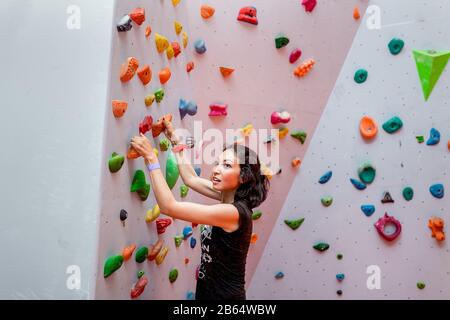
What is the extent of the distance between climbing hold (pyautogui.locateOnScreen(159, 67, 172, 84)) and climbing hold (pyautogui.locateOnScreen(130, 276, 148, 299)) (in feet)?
2.61

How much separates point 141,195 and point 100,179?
12.3 inches

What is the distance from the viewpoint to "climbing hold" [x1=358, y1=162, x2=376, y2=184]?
264cm

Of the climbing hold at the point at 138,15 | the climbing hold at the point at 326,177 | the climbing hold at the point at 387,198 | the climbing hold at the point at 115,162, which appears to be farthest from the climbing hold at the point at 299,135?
the climbing hold at the point at 115,162

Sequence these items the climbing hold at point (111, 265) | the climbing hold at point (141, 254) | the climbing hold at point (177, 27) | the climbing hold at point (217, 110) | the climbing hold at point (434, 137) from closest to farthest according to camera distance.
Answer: the climbing hold at point (111, 265) → the climbing hold at point (141, 254) → the climbing hold at point (177, 27) → the climbing hold at point (217, 110) → the climbing hold at point (434, 137)

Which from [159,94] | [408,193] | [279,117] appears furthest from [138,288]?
[408,193]

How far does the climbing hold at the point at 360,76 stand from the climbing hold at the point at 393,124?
28cm

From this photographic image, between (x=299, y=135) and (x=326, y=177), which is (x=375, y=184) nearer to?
(x=326, y=177)

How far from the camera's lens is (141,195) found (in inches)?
64.7

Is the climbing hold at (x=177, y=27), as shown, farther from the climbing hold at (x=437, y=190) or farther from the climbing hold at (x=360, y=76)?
the climbing hold at (x=437, y=190)

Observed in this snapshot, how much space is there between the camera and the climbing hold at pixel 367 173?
2.64 meters

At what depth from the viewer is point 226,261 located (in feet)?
5.24

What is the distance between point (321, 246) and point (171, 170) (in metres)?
A: 1.21

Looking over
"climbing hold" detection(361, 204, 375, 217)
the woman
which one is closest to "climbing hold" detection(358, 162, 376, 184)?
"climbing hold" detection(361, 204, 375, 217)

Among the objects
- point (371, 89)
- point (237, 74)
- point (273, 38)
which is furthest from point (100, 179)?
point (371, 89)
